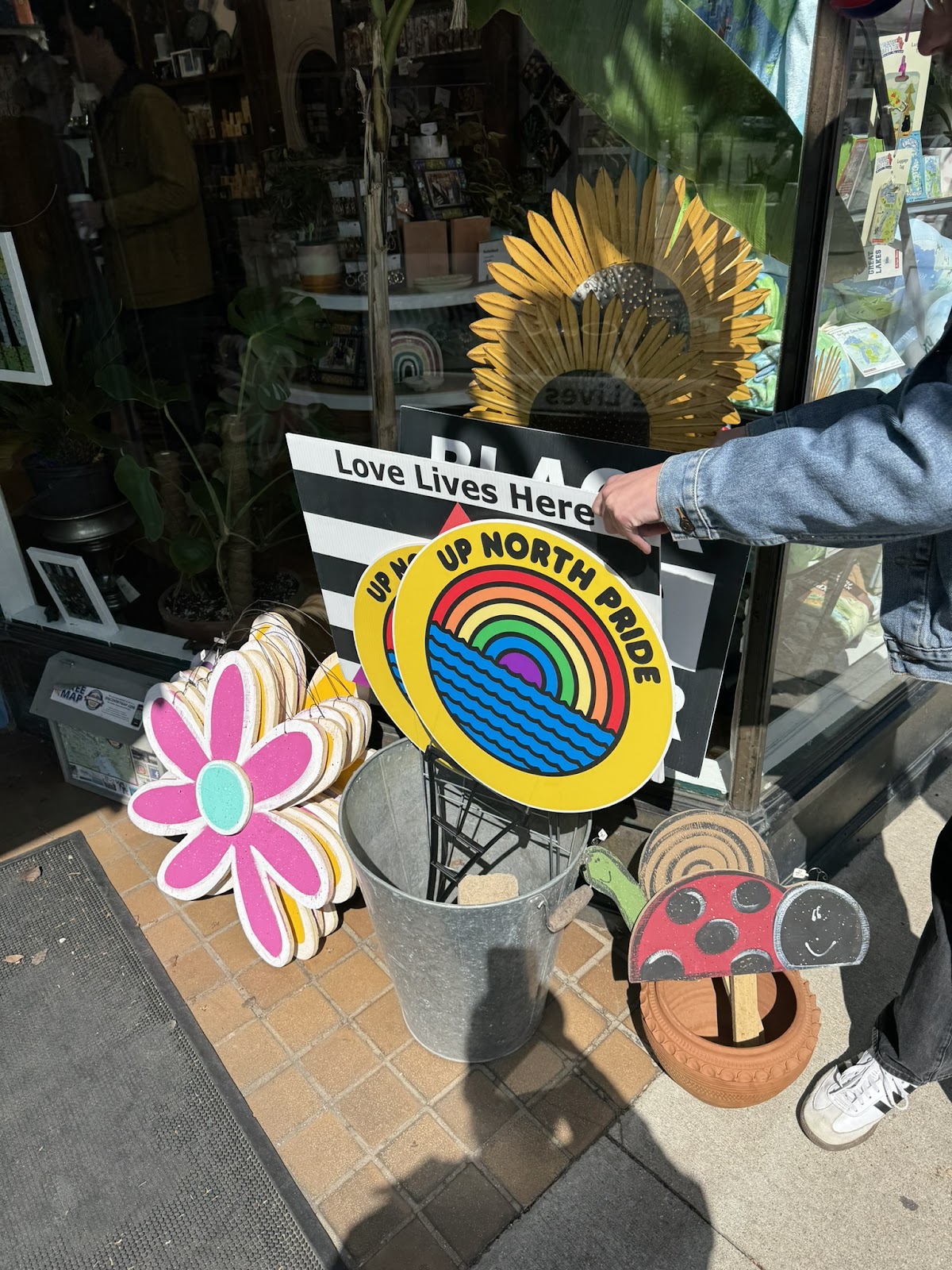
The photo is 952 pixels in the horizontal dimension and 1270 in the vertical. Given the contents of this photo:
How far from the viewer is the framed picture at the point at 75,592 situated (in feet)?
10.3

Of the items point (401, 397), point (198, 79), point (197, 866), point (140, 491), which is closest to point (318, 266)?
point (401, 397)

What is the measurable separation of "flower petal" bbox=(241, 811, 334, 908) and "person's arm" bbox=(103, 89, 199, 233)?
2.33 metres

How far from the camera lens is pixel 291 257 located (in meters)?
2.96

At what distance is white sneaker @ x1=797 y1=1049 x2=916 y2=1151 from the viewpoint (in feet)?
5.96

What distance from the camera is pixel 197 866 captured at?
238 cm

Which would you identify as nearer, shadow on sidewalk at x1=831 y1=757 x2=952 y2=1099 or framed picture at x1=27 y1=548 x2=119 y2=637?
shadow on sidewalk at x1=831 y1=757 x2=952 y2=1099

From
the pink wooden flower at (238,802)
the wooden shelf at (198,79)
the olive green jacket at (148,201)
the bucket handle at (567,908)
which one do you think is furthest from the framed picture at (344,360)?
the bucket handle at (567,908)

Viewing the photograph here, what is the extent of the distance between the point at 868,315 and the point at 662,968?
5.30ft

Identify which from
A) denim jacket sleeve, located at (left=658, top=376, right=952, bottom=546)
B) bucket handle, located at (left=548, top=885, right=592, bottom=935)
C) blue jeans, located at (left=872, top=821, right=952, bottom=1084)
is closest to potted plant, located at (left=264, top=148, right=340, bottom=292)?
denim jacket sleeve, located at (left=658, top=376, right=952, bottom=546)

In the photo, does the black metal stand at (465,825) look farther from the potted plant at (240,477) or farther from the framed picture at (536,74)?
the framed picture at (536,74)

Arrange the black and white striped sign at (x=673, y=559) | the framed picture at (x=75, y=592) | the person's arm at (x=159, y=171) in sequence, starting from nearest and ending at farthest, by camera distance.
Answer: the black and white striped sign at (x=673, y=559) → the person's arm at (x=159, y=171) → the framed picture at (x=75, y=592)

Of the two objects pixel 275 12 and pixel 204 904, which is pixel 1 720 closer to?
pixel 204 904

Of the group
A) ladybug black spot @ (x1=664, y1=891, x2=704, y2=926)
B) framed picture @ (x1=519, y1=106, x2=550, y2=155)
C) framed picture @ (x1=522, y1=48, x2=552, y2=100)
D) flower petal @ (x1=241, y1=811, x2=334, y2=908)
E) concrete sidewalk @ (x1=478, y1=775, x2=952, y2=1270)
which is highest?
framed picture @ (x1=522, y1=48, x2=552, y2=100)

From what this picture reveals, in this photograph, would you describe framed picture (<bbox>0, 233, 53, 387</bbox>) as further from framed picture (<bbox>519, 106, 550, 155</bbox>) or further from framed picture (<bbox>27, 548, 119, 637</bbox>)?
framed picture (<bbox>519, 106, 550, 155</bbox>)
